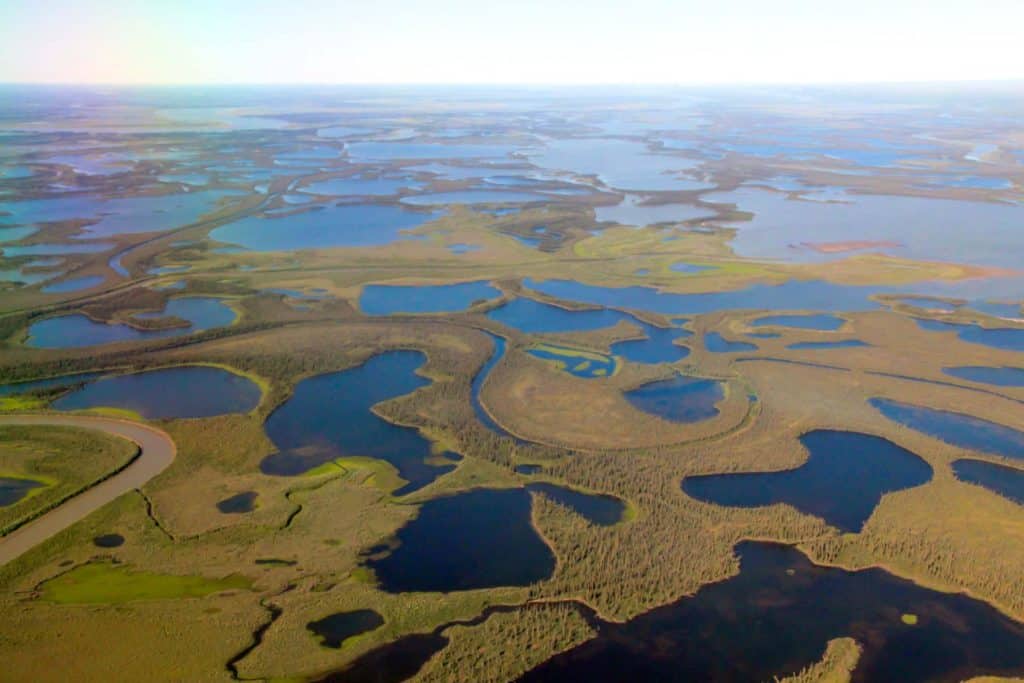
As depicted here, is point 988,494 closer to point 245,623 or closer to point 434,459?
point 434,459

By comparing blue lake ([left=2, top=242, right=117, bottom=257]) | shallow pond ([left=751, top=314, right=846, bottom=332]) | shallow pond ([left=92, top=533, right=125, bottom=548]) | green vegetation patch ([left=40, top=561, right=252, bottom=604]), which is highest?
blue lake ([left=2, top=242, right=117, bottom=257])

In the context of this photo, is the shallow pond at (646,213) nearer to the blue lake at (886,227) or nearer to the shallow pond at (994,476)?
the blue lake at (886,227)

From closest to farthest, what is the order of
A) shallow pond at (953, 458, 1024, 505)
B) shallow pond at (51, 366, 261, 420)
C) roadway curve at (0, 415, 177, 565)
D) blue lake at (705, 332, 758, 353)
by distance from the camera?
roadway curve at (0, 415, 177, 565), shallow pond at (953, 458, 1024, 505), shallow pond at (51, 366, 261, 420), blue lake at (705, 332, 758, 353)

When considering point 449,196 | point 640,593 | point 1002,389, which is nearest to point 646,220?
point 449,196

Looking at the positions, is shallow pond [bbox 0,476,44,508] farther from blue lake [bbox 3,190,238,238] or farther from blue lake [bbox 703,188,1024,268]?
blue lake [bbox 703,188,1024,268]

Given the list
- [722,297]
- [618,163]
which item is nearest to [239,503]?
[722,297]

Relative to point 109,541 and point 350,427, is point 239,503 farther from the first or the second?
point 350,427

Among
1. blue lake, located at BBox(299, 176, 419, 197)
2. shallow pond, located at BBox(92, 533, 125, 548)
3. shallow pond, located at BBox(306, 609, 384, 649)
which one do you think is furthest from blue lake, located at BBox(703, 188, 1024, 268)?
shallow pond, located at BBox(92, 533, 125, 548)
